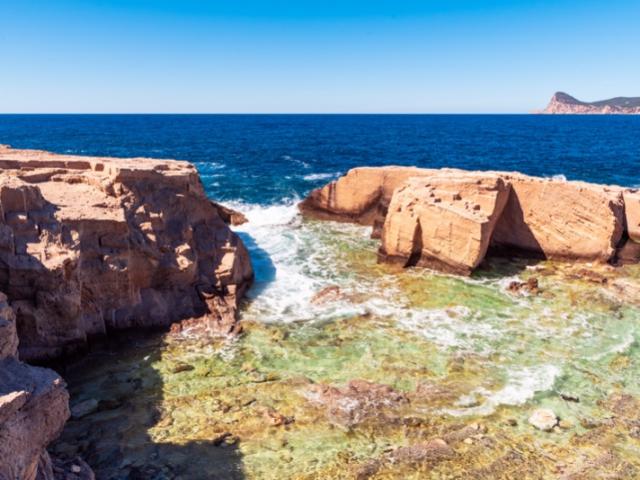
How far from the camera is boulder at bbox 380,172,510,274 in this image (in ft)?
60.4

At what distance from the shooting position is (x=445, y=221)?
61.1 feet

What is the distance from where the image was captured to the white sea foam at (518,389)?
10.6 m

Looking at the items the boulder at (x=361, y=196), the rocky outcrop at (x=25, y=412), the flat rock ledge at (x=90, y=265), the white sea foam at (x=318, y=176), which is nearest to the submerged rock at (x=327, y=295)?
the flat rock ledge at (x=90, y=265)

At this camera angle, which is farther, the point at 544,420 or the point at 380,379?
the point at 380,379

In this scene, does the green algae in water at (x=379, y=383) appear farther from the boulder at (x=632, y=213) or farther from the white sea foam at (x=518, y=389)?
the boulder at (x=632, y=213)

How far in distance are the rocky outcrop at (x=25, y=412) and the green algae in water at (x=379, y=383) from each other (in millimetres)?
2346

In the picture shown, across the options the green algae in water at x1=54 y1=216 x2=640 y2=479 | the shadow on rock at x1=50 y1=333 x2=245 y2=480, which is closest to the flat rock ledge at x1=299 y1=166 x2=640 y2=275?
the green algae in water at x1=54 y1=216 x2=640 y2=479

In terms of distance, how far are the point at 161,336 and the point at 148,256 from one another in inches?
100

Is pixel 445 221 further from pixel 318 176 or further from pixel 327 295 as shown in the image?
pixel 318 176

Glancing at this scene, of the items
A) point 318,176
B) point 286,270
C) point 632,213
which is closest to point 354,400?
point 286,270

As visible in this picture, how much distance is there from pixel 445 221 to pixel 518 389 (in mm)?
8485

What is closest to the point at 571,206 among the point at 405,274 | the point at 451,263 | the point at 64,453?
the point at 451,263

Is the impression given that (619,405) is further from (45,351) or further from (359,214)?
(359,214)

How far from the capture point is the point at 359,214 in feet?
85.5
